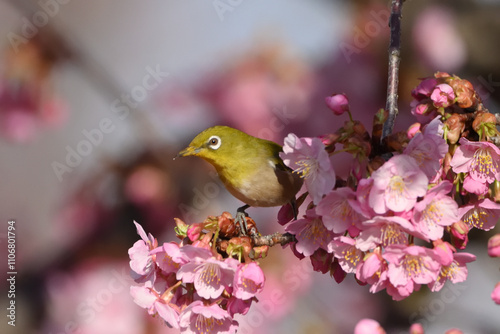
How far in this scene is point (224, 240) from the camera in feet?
1.94

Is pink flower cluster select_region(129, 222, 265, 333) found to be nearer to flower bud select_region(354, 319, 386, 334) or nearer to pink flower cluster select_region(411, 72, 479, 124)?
flower bud select_region(354, 319, 386, 334)

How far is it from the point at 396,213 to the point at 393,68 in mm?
255

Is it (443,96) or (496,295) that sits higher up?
(443,96)

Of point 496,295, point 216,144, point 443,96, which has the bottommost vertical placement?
point 496,295

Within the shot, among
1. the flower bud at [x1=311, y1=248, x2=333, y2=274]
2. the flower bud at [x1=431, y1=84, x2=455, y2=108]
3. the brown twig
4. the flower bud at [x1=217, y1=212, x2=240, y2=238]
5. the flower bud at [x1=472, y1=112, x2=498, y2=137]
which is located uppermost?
the flower bud at [x1=217, y1=212, x2=240, y2=238]

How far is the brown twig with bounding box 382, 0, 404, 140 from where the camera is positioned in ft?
Result: 2.06

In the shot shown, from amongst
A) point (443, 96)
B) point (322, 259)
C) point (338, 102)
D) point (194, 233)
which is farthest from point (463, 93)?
point (194, 233)

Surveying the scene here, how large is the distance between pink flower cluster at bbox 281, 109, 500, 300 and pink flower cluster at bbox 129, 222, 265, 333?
0.10 meters

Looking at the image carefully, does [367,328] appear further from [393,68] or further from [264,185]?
[393,68]

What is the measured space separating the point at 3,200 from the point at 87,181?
394mm

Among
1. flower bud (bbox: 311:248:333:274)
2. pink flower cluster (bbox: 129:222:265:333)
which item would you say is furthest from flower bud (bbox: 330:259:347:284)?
pink flower cluster (bbox: 129:222:265:333)

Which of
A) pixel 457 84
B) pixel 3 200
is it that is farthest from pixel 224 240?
pixel 3 200

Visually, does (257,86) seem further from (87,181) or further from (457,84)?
(457,84)

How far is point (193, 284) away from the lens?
587mm
